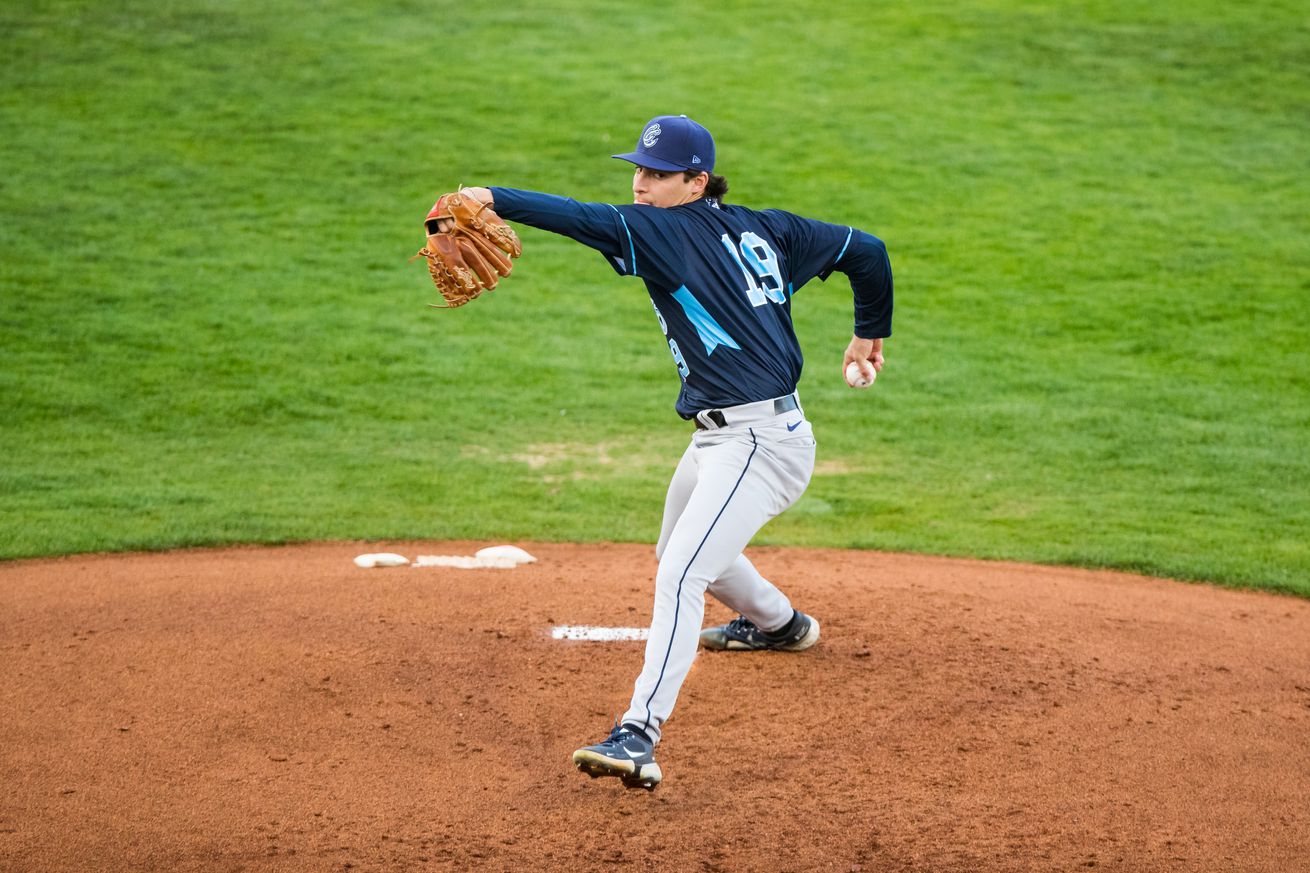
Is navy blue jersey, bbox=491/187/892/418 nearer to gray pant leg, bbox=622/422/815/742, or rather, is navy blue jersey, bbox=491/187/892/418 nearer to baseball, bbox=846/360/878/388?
gray pant leg, bbox=622/422/815/742

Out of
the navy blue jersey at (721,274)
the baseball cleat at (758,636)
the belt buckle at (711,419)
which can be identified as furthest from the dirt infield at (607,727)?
the navy blue jersey at (721,274)

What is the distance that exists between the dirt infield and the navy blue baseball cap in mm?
2123

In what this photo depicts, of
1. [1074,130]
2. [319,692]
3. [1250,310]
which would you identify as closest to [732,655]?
[319,692]

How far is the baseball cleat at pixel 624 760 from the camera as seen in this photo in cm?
414

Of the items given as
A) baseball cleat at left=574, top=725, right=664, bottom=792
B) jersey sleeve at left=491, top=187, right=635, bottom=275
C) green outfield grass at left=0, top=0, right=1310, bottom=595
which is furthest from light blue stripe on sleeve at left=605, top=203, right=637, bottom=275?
green outfield grass at left=0, top=0, right=1310, bottom=595

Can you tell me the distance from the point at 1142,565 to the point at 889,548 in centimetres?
149

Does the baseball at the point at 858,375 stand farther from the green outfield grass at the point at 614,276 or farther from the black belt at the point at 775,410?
the green outfield grass at the point at 614,276

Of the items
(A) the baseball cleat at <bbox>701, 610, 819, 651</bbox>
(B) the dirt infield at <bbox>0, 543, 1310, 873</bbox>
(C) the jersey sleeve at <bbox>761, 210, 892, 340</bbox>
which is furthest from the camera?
(A) the baseball cleat at <bbox>701, 610, 819, 651</bbox>

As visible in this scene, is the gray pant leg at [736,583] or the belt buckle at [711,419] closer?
the belt buckle at [711,419]

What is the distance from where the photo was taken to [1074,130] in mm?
17672

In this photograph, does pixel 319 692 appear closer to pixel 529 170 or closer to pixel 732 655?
pixel 732 655

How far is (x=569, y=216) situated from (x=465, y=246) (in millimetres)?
354

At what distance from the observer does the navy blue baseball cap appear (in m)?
4.57

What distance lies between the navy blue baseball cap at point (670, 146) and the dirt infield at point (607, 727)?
2.12 m
